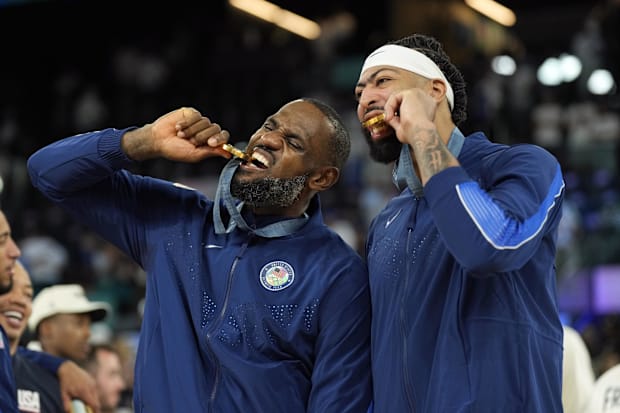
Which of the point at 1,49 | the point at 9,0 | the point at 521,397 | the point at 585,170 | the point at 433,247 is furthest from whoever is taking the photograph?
the point at 1,49

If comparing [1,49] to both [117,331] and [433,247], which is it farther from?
[433,247]

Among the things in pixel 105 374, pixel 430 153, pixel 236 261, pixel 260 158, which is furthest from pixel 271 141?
pixel 105 374

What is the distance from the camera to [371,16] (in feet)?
64.1

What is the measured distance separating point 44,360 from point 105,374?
5.67ft

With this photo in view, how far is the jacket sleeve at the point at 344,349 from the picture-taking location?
376cm

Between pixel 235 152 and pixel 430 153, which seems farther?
pixel 235 152

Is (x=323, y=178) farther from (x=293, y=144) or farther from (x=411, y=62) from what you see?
(x=411, y=62)

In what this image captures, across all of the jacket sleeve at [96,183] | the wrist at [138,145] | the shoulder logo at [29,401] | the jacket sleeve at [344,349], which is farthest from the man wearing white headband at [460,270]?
the shoulder logo at [29,401]

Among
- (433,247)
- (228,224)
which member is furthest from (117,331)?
(433,247)

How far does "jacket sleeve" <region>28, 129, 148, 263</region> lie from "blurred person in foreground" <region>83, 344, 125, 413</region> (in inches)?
133

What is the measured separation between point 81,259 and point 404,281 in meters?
12.1

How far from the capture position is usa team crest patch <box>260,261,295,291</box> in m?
3.97

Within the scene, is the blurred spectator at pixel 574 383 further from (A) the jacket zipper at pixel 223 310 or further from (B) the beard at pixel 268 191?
(A) the jacket zipper at pixel 223 310

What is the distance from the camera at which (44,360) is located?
5.79m
